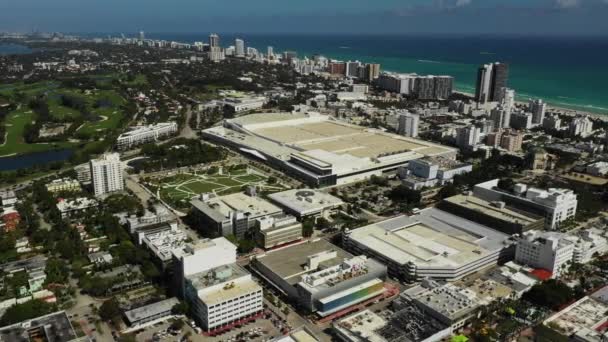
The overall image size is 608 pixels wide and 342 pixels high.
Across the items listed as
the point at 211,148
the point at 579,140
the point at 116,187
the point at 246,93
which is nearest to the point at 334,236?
the point at 116,187

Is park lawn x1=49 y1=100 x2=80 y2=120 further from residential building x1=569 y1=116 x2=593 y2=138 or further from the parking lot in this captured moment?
residential building x1=569 y1=116 x2=593 y2=138

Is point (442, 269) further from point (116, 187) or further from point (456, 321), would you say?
point (116, 187)

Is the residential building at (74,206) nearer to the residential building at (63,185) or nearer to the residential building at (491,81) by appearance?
the residential building at (63,185)

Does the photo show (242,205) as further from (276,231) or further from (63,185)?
(63,185)

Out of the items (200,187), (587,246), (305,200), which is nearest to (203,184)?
(200,187)

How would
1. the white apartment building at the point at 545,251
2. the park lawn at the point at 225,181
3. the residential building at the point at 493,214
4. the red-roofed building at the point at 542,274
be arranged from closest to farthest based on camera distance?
the red-roofed building at the point at 542,274 < the white apartment building at the point at 545,251 < the residential building at the point at 493,214 < the park lawn at the point at 225,181

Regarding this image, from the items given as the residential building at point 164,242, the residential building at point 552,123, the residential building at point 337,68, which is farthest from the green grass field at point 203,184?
the residential building at point 337,68
